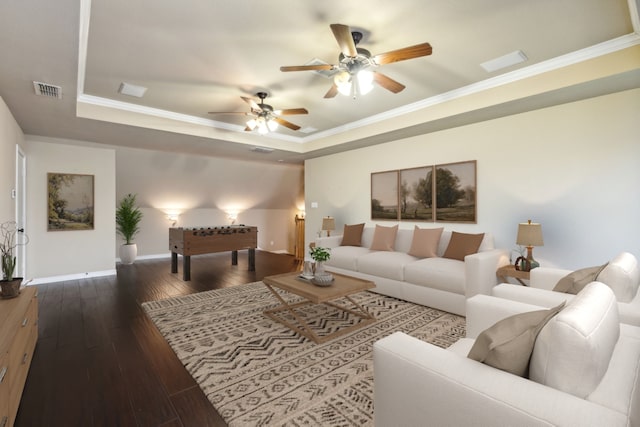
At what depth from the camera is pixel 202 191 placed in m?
7.82

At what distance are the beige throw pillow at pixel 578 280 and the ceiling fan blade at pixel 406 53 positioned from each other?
6.29 feet

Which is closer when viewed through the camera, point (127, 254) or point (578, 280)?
point (578, 280)

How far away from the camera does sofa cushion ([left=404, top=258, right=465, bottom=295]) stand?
134 inches

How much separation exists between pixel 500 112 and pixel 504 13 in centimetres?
169

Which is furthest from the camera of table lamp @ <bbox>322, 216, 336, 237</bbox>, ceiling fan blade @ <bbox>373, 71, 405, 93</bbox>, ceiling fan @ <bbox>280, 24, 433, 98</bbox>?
table lamp @ <bbox>322, 216, 336, 237</bbox>

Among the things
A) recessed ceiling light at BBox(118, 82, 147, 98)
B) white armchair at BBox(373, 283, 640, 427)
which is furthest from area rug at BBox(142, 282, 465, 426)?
recessed ceiling light at BBox(118, 82, 147, 98)

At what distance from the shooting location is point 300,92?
12.6 ft

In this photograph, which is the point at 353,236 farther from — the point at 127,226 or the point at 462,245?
the point at 127,226

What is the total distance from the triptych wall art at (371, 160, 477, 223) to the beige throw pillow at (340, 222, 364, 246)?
46cm

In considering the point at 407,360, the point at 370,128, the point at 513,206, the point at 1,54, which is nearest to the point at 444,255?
the point at 513,206

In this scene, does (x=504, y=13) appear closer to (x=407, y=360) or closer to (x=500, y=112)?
(x=500, y=112)

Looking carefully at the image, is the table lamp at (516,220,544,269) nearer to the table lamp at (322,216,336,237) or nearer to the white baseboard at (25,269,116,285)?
the table lamp at (322,216,336,237)

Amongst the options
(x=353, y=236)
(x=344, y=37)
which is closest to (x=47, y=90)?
(x=344, y=37)

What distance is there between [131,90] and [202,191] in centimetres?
428
